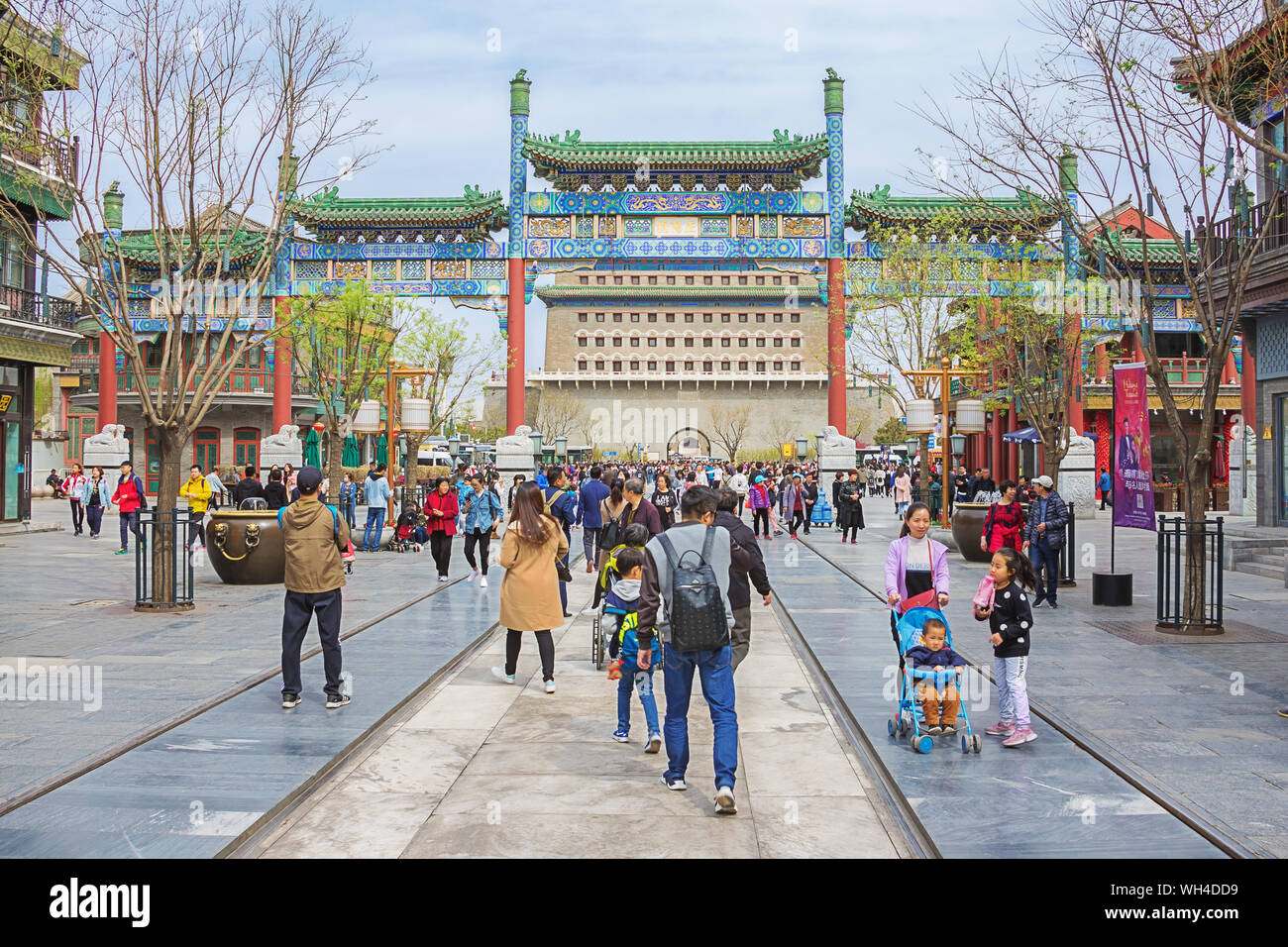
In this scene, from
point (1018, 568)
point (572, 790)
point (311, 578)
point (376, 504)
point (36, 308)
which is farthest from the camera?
point (36, 308)

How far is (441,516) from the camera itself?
15812 millimetres

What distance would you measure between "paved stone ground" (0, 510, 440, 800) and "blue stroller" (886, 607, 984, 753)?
466 cm

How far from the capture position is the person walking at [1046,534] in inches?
527

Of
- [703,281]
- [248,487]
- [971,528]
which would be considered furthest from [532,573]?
[703,281]

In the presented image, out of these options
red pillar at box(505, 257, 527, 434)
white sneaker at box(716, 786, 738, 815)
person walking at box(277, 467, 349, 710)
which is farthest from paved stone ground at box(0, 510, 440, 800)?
red pillar at box(505, 257, 527, 434)

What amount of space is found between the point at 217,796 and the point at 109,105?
32.7 feet

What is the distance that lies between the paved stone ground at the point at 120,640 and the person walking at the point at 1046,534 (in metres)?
7.44

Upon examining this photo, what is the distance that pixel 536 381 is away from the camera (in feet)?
287

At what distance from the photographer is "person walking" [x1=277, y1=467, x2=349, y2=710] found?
26.0ft

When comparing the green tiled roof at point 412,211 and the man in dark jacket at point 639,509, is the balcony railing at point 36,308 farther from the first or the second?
the man in dark jacket at point 639,509

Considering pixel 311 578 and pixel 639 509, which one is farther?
pixel 639 509

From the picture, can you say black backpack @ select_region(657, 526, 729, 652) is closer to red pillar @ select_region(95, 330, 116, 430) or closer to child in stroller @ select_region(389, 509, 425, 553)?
child in stroller @ select_region(389, 509, 425, 553)

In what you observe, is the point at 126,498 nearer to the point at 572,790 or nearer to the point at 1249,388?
the point at 572,790

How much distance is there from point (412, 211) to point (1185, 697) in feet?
108
